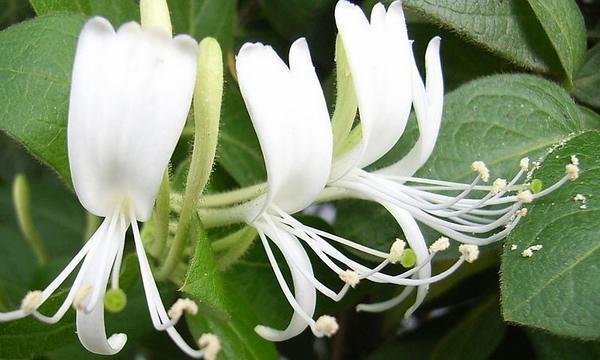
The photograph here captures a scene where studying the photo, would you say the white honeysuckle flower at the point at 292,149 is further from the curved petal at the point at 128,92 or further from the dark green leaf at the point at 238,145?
the dark green leaf at the point at 238,145

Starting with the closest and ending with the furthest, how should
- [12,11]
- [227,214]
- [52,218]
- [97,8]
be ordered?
[227,214]
[97,8]
[12,11]
[52,218]

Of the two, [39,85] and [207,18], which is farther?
[207,18]

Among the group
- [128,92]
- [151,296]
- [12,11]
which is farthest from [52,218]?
[128,92]

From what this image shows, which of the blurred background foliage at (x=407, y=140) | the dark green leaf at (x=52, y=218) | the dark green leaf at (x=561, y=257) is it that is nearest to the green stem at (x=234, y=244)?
the blurred background foliage at (x=407, y=140)

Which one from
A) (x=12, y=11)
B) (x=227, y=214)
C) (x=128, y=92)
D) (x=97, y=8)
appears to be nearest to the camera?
(x=128, y=92)

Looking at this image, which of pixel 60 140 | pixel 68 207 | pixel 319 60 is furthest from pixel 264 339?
pixel 68 207

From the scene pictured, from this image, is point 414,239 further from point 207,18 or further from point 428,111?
point 207,18
